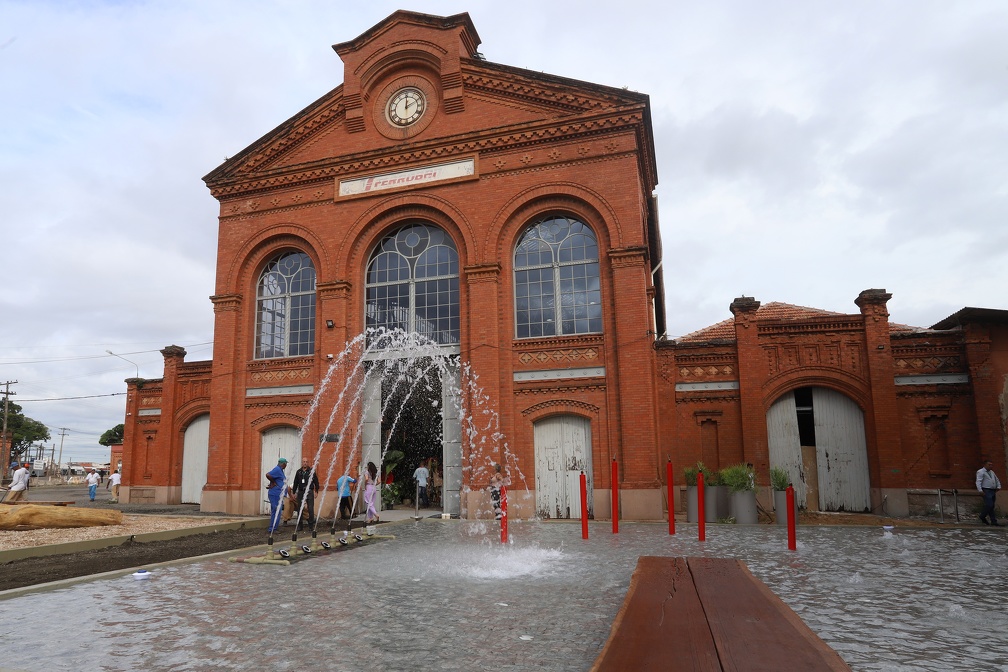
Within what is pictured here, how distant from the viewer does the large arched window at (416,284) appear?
19.6 m

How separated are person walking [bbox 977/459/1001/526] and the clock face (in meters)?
17.9

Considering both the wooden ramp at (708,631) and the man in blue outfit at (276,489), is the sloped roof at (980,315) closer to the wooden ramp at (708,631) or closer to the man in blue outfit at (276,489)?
the wooden ramp at (708,631)

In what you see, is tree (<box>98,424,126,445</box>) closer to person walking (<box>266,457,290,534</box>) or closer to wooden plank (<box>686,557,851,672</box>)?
person walking (<box>266,457,290,534</box>)

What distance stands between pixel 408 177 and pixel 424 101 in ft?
8.37

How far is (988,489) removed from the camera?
15.6 m

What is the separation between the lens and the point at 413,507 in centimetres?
2375

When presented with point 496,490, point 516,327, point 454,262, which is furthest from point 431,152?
point 496,490

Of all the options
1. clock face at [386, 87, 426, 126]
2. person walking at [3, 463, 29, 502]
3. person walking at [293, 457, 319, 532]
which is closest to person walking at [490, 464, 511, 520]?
person walking at [293, 457, 319, 532]

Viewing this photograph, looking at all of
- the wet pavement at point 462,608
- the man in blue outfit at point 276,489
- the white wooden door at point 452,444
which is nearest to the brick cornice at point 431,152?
the white wooden door at point 452,444

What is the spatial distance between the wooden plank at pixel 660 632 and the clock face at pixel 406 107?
17102mm

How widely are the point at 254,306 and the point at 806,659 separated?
20.3 meters

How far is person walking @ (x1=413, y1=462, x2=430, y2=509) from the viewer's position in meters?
20.5

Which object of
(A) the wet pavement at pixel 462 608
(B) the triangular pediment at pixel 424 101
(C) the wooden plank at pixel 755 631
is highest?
(B) the triangular pediment at pixel 424 101

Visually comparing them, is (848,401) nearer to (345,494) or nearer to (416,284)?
(416,284)
